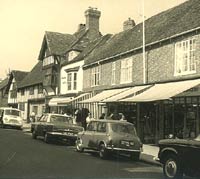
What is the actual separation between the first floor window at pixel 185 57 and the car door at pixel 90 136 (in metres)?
6.92

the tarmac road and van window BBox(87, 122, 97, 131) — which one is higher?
van window BBox(87, 122, 97, 131)

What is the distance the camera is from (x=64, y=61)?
152ft

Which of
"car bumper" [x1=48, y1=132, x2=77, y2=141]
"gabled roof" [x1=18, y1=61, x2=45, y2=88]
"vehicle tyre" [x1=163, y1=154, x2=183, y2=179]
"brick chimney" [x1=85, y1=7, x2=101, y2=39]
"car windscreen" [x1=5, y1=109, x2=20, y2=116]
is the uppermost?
"brick chimney" [x1=85, y1=7, x2=101, y2=39]

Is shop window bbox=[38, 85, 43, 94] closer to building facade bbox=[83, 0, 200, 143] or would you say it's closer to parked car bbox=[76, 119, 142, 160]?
building facade bbox=[83, 0, 200, 143]

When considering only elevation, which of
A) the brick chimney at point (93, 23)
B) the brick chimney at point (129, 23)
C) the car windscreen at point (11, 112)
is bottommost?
the car windscreen at point (11, 112)

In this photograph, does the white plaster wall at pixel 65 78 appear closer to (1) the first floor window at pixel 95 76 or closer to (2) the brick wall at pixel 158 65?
(1) the first floor window at pixel 95 76

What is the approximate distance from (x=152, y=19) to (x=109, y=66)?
4825 mm

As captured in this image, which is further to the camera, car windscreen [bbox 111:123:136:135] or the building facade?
the building facade

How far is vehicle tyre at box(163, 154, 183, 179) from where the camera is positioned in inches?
461

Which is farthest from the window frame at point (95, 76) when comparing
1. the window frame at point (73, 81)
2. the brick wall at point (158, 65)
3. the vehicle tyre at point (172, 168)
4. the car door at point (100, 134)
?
the vehicle tyre at point (172, 168)

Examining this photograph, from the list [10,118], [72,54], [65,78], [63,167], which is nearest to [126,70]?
[72,54]

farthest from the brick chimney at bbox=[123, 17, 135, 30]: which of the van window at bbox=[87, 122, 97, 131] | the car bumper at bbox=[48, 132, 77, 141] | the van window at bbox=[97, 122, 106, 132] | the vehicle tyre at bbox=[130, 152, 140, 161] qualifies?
the vehicle tyre at bbox=[130, 152, 140, 161]

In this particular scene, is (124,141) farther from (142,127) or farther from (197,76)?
(142,127)

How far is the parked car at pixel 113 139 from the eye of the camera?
683 inches
